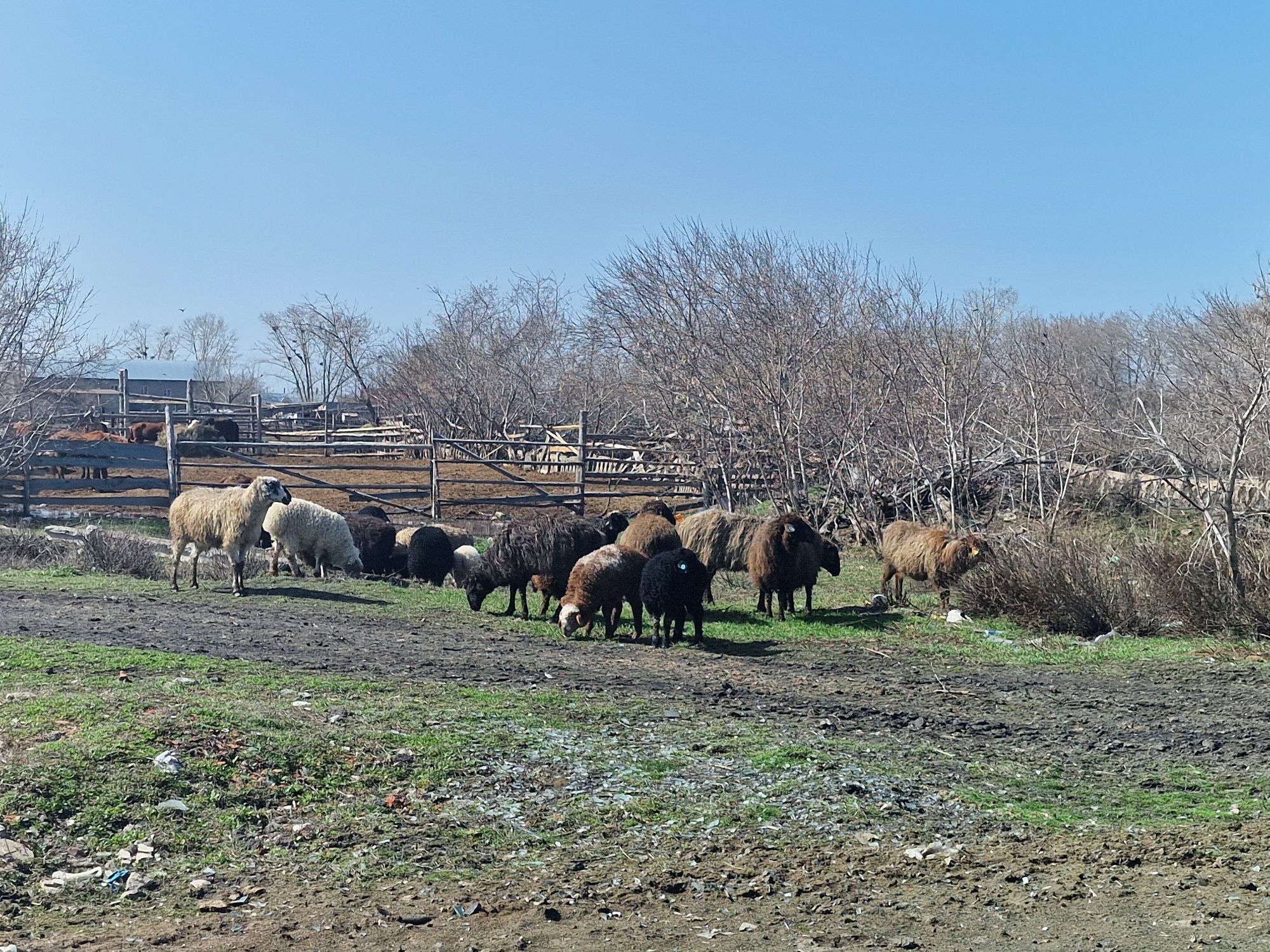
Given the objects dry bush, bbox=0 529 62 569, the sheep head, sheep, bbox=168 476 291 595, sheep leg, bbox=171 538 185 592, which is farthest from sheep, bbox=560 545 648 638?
dry bush, bbox=0 529 62 569

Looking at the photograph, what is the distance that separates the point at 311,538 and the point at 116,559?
2562 millimetres

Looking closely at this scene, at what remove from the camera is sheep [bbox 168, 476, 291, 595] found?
14.5 meters

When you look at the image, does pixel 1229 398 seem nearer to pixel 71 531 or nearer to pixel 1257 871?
pixel 1257 871

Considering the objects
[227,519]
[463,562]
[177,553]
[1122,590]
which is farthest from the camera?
[463,562]

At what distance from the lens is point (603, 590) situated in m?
12.1

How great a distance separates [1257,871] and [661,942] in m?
2.75

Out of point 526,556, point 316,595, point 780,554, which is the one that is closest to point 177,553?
point 316,595

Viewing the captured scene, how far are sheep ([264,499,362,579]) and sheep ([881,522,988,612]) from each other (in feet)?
24.7

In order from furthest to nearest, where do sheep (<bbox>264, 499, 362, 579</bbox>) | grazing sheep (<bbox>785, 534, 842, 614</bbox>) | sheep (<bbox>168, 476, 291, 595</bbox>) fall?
sheep (<bbox>264, 499, 362, 579</bbox>) < sheep (<bbox>168, 476, 291, 595</bbox>) < grazing sheep (<bbox>785, 534, 842, 614</bbox>)

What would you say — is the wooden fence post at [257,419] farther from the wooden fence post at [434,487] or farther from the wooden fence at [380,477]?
the wooden fence post at [434,487]

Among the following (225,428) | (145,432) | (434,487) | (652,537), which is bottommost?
(652,537)

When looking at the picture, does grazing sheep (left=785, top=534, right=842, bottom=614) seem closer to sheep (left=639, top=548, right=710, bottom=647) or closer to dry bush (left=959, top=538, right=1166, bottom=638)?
dry bush (left=959, top=538, right=1166, bottom=638)

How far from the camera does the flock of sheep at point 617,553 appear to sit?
1209 centimetres

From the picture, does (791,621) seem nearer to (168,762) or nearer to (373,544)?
(373,544)
